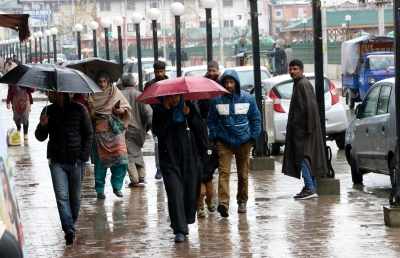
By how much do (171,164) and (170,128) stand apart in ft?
1.16

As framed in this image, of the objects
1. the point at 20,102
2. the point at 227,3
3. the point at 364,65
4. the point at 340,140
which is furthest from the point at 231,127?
the point at 227,3

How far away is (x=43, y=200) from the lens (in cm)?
1603

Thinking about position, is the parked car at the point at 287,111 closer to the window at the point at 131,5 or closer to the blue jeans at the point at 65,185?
the blue jeans at the point at 65,185

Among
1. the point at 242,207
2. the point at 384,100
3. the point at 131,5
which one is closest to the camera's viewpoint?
the point at 242,207

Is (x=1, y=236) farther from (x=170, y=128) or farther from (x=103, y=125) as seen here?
(x=103, y=125)

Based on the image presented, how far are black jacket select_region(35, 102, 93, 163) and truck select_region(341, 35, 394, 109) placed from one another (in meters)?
25.4

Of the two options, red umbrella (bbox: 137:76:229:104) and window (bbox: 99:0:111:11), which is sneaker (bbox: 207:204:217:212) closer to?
red umbrella (bbox: 137:76:229:104)

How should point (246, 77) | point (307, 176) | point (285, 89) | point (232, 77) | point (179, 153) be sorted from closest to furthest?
point (179, 153) → point (232, 77) → point (307, 176) → point (285, 89) → point (246, 77)

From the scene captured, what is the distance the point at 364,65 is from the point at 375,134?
24475mm

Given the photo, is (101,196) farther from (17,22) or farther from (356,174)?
(17,22)

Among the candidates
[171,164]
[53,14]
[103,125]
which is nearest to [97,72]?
[103,125]

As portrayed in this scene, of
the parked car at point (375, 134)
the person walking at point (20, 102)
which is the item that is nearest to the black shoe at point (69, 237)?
the parked car at point (375, 134)

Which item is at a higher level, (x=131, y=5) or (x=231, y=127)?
(x=131, y=5)

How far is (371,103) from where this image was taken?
16922mm
